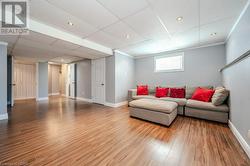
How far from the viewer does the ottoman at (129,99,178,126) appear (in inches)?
105

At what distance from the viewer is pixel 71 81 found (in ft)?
22.9

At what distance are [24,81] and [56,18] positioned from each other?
613 cm

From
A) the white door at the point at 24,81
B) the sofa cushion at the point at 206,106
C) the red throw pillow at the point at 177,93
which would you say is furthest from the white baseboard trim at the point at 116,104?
the white door at the point at 24,81

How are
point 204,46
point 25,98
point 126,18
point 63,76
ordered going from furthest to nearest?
point 63,76, point 25,98, point 204,46, point 126,18

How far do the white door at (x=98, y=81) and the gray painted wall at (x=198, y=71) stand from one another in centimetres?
235

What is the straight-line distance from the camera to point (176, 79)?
15.1 ft

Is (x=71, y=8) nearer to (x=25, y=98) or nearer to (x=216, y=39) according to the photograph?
(x=216, y=39)

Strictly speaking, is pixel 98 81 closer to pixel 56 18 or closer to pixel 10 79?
pixel 56 18

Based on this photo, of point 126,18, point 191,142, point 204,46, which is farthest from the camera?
point 204,46

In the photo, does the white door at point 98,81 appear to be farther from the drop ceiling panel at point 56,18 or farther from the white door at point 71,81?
the drop ceiling panel at point 56,18

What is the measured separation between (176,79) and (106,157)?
13.4 ft

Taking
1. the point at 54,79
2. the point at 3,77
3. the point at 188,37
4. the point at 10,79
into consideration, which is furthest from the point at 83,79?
the point at 188,37

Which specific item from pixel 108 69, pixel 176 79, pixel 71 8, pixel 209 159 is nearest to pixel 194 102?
pixel 176 79

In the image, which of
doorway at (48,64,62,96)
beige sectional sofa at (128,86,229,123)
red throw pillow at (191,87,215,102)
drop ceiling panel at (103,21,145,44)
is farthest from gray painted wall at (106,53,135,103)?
doorway at (48,64,62,96)
